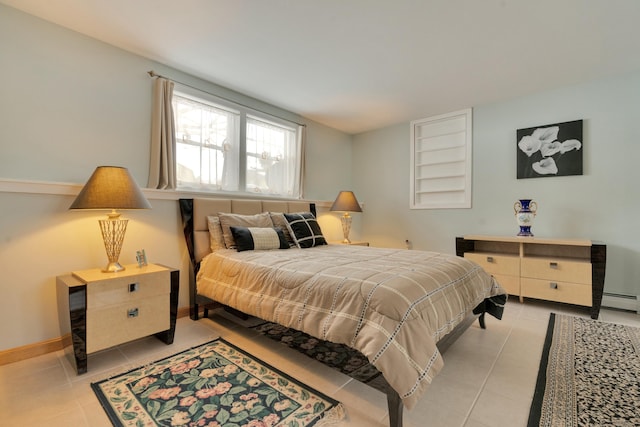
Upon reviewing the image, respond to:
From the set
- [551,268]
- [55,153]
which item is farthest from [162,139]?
[551,268]

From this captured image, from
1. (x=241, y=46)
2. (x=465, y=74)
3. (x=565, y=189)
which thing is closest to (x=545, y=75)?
(x=465, y=74)

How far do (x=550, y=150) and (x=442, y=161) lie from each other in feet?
4.06

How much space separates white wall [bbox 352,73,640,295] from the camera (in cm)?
294

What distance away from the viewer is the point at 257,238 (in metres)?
2.71

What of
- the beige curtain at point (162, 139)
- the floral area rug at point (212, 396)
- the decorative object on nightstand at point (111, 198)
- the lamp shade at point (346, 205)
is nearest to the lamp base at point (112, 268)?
the decorative object on nightstand at point (111, 198)

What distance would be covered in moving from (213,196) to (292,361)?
1987 mm

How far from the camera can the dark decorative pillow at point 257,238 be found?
8.63ft

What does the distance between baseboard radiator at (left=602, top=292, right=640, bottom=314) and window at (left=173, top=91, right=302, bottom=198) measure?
375cm

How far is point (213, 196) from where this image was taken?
3.14m

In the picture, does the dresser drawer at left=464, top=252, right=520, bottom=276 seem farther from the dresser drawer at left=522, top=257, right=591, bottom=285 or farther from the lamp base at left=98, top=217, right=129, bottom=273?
the lamp base at left=98, top=217, right=129, bottom=273

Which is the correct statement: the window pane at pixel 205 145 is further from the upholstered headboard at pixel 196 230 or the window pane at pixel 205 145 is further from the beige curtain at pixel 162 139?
the upholstered headboard at pixel 196 230

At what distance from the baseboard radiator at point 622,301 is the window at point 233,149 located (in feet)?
12.3

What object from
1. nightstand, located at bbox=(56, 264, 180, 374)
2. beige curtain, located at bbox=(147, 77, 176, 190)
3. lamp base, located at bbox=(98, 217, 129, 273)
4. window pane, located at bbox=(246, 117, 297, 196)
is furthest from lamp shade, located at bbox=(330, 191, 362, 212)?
lamp base, located at bbox=(98, 217, 129, 273)

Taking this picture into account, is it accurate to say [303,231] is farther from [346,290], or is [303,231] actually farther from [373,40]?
[373,40]
